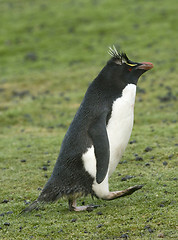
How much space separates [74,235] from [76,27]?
24.5m

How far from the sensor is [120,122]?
589 centimetres

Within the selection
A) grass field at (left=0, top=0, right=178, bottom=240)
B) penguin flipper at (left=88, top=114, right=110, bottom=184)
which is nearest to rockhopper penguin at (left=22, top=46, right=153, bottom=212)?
penguin flipper at (left=88, top=114, right=110, bottom=184)

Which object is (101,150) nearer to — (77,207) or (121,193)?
(121,193)

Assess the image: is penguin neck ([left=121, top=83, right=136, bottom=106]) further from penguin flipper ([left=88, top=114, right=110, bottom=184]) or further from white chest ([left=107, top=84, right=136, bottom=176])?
penguin flipper ([left=88, top=114, right=110, bottom=184])

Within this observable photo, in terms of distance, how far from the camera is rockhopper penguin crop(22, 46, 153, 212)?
5.64 meters

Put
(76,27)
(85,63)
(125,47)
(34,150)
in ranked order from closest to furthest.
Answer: (34,150) < (85,63) < (125,47) < (76,27)

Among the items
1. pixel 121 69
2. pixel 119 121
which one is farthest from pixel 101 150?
pixel 121 69

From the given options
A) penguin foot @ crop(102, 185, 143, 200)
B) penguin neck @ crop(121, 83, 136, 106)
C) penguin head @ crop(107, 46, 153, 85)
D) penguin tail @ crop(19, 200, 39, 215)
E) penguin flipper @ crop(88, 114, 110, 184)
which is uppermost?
penguin head @ crop(107, 46, 153, 85)

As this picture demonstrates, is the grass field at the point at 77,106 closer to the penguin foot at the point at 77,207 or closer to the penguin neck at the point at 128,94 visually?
the penguin foot at the point at 77,207

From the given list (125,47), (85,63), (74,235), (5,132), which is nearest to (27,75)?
(85,63)

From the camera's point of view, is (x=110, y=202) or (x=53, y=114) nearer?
(x=110, y=202)

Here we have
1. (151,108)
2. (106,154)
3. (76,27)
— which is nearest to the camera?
(106,154)

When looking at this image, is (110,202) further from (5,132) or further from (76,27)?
(76,27)

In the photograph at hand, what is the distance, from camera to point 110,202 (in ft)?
20.3
